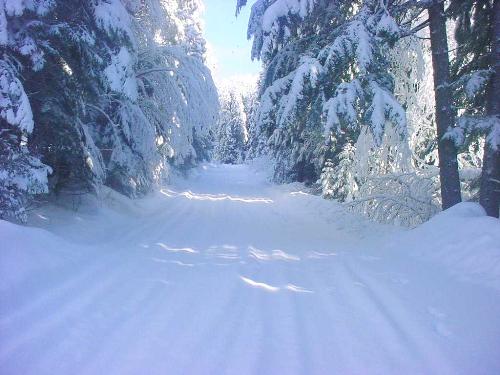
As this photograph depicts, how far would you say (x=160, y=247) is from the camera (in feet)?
24.6

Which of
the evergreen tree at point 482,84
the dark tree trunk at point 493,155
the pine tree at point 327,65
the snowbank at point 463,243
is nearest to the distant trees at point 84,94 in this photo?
the pine tree at point 327,65

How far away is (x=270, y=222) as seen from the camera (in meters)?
11.0

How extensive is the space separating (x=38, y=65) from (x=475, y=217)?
7.26 meters

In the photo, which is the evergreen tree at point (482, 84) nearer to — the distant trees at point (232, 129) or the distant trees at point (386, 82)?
the distant trees at point (386, 82)

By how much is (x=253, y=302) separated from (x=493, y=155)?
184 inches

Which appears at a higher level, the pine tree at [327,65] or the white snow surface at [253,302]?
the pine tree at [327,65]

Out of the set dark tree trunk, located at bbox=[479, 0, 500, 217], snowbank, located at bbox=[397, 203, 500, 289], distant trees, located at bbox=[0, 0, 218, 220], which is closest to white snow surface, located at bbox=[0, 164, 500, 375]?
snowbank, located at bbox=[397, 203, 500, 289]

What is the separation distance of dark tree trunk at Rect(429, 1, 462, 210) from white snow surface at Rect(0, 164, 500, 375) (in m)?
0.93

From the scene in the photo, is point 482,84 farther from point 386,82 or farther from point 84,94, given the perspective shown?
point 84,94

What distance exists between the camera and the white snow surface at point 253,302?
11.0ft

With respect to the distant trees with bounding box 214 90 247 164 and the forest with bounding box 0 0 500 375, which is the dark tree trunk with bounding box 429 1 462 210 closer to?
the forest with bounding box 0 0 500 375

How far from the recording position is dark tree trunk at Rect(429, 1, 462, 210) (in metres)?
7.32

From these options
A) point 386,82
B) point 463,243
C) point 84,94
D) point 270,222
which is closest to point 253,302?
point 463,243

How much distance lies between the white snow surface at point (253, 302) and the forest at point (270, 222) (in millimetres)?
25
